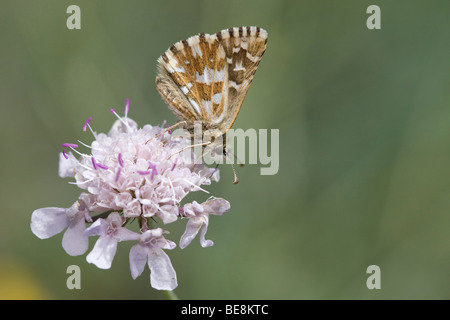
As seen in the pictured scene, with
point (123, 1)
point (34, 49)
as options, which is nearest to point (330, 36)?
point (123, 1)

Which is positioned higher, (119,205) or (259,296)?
(119,205)

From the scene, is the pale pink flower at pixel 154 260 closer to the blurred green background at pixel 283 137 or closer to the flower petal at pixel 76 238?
the flower petal at pixel 76 238

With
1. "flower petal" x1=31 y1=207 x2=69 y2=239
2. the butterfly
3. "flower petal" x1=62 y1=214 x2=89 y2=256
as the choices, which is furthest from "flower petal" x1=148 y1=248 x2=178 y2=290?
the butterfly

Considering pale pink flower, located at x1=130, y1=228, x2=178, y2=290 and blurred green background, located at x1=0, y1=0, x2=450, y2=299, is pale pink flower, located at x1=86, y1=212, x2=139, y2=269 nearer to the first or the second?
pale pink flower, located at x1=130, y1=228, x2=178, y2=290

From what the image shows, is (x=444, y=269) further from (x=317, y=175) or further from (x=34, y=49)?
(x=34, y=49)

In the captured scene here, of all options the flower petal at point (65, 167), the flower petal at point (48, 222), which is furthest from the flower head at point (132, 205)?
the flower petal at point (65, 167)

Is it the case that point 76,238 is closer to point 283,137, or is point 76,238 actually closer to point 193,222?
A: point 193,222
